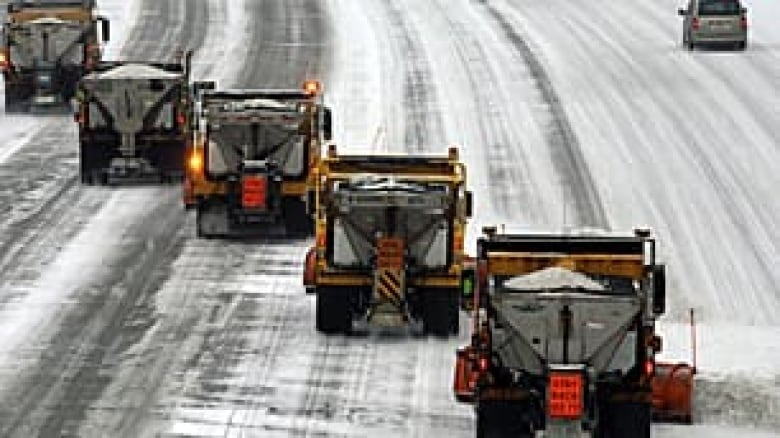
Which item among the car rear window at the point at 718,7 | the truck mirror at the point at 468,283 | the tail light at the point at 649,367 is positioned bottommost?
the tail light at the point at 649,367

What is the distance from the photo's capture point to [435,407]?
21781mm

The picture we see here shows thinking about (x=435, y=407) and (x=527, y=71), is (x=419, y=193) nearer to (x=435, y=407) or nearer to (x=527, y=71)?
(x=435, y=407)

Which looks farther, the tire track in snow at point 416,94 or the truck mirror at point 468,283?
the tire track in snow at point 416,94

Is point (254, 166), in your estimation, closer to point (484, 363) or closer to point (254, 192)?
point (254, 192)

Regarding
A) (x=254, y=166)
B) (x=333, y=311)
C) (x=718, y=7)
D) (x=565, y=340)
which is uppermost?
(x=718, y=7)

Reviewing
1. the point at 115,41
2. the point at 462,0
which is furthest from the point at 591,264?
the point at 462,0

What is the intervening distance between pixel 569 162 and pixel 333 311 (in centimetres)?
1370

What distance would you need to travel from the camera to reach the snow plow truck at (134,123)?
114 ft

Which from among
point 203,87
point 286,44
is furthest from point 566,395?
point 286,44

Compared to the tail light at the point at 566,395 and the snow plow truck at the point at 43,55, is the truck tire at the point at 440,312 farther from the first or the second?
the snow plow truck at the point at 43,55

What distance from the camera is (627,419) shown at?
19031 mm

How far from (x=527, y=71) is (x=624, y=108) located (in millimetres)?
5638

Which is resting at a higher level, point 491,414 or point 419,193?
point 419,193

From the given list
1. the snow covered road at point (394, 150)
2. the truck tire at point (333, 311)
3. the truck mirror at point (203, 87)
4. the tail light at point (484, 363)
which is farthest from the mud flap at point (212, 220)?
the tail light at point (484, 363)
